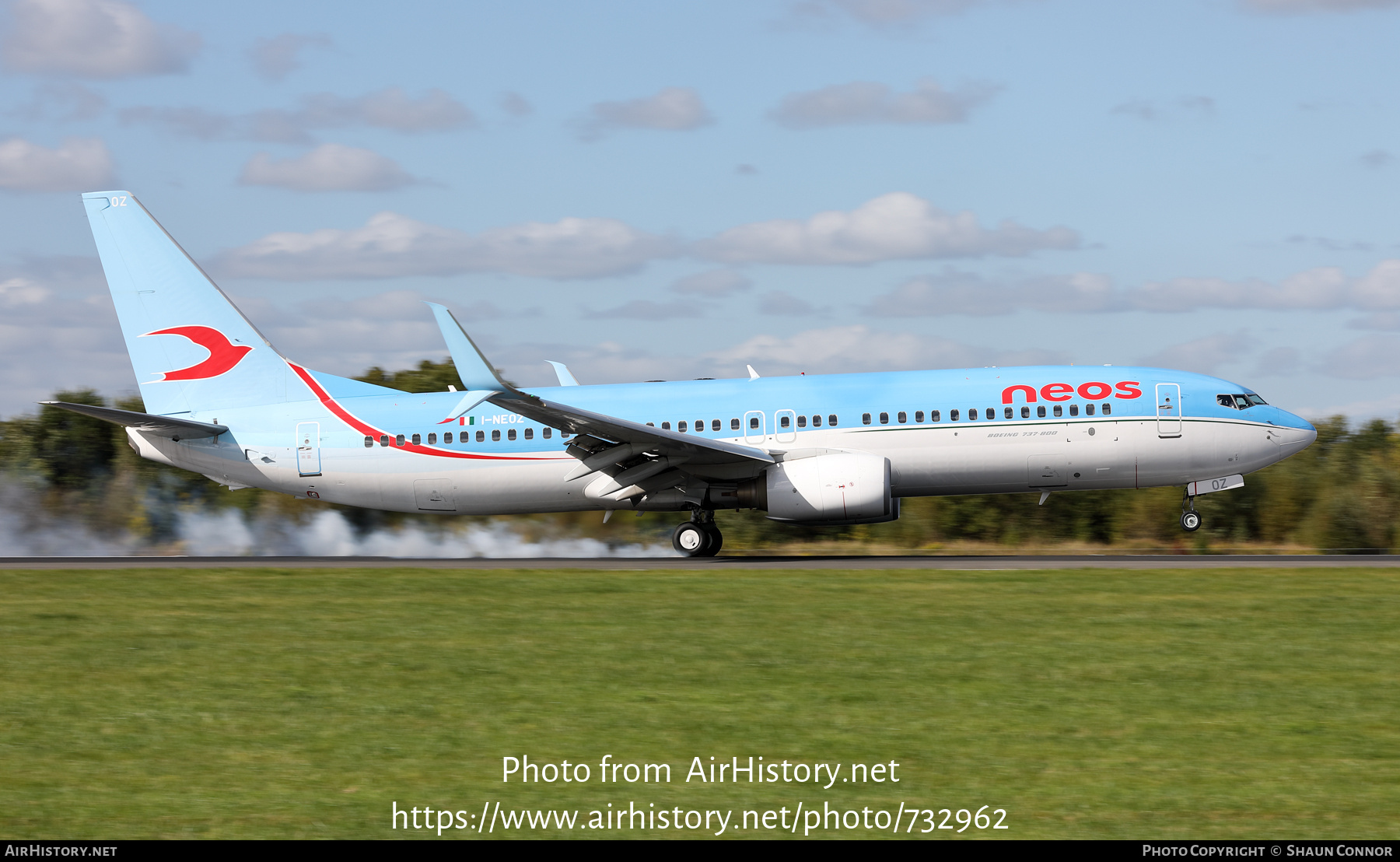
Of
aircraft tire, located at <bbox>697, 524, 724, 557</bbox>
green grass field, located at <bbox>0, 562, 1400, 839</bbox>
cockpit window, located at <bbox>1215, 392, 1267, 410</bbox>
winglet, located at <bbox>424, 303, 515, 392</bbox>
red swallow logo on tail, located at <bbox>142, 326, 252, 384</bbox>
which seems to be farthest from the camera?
red swallow logo on tail, located at <bbox>142, 326, 252, 384</bbox>

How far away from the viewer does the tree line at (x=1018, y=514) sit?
3331 cm

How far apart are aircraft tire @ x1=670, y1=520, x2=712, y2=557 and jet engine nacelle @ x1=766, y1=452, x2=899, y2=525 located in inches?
86.2

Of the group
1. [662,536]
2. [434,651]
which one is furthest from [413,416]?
[434,651]

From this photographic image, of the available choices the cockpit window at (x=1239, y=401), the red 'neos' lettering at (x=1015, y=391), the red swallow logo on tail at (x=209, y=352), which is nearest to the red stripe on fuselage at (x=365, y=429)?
the red swallow logo on tail at (x=209, y=352)

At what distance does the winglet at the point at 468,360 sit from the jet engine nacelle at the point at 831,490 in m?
5.99

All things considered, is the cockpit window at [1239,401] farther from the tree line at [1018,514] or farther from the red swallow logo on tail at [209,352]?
the red swallow logo on tail at [209,352]

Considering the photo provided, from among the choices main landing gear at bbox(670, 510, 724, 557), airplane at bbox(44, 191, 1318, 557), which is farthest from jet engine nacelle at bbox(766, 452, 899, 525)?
main landing gear at bbox(670, 510, 724, 557)

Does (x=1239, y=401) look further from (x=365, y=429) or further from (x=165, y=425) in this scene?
(x=165, y=425)

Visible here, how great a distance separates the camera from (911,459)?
2630 centimetres

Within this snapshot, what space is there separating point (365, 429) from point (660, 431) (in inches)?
276

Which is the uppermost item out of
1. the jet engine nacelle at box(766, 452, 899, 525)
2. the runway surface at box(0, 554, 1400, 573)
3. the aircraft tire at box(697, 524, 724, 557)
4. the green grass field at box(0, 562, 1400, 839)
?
the jet engine nacelle at box(766, 452, 899, 525)

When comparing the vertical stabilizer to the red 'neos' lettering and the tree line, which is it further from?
the red 'neos' lettering

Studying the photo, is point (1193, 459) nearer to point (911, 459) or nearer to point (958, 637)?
point (911, 459)

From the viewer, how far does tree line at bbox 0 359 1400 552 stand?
33312 millimetres
